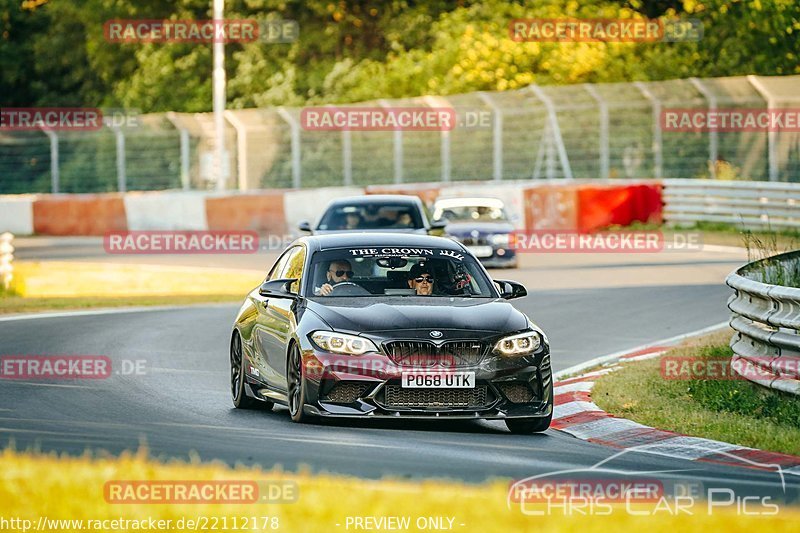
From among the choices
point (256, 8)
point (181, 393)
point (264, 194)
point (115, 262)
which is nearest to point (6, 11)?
point (256, 8)

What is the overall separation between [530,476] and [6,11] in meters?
56.6

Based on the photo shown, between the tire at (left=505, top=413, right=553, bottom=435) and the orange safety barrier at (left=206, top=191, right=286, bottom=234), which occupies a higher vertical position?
the tire at (left=505, top=413, right=553, bottom=435)

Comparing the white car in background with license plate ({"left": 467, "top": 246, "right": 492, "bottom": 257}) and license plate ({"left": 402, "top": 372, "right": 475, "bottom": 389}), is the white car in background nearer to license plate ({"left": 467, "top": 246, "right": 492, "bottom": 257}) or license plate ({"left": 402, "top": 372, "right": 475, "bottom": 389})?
license plate ({"left": 467, "top": 246, "right": 492, "bottom": 257})

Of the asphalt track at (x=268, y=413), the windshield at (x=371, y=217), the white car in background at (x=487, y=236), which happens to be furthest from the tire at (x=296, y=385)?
the white car in background at (x=487, y=236)

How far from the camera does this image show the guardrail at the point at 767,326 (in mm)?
12172

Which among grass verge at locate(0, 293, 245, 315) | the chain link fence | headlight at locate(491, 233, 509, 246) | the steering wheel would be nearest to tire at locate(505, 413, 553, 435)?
the steering wheel

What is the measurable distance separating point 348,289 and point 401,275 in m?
0.45

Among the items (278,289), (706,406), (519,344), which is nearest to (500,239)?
(706,406)

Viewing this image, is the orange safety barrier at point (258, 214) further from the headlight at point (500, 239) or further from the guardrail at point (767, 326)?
the guardrail at point (767, 326)

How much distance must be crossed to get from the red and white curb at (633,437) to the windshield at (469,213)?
14.9 m

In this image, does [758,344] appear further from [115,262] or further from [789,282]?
[115,262]

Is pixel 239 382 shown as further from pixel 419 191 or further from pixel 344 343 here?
pixel 419 191

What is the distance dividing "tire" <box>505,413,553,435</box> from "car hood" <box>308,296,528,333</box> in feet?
2.07

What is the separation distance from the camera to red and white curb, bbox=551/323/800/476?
1041 centimetres
